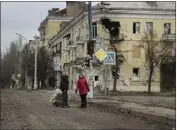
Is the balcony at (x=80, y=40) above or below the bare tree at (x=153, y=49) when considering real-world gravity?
above

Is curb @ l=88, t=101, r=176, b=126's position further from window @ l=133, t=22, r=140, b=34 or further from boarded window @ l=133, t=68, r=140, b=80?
window @ l=133, t=22, r=140, b=34

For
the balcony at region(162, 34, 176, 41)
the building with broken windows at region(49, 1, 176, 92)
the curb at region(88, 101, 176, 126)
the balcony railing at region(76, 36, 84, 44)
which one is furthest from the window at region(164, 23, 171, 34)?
the curb at region(88, 101, 176, 126)

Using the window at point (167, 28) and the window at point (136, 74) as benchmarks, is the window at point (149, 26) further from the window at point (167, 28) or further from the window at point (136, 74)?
the window at point (136, 74)

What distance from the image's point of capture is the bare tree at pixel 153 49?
188 ft

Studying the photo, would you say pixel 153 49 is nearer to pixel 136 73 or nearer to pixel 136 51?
pixel 136 51

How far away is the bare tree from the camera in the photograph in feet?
188

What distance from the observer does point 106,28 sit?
6006 centimetres

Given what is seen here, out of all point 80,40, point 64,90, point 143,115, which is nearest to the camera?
point 143,115

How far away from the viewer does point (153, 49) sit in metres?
58.2

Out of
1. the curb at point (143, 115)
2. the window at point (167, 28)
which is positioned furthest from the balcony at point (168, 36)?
the curb at point (143, 115)

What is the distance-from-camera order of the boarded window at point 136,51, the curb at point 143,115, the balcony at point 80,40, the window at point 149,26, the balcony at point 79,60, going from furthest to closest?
the balcony at point 79,60, the balcony at point 80,40, the window at point 149,26, the boarded window at point 136,51, the curb at point 143,115

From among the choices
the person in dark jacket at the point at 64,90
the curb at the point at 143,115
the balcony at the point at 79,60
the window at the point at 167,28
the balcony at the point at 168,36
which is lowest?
the curb at the point at 143,115

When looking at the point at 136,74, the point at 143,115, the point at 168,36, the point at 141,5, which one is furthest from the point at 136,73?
the point at 143,115

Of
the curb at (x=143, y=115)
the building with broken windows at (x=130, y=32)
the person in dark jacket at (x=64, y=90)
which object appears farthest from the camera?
the building with broken windows at (x=130, y=32)
